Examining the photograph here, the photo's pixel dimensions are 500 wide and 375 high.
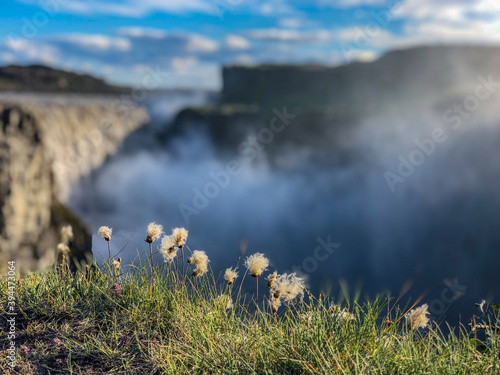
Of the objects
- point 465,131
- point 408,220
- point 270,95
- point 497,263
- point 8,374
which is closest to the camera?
point 8,374

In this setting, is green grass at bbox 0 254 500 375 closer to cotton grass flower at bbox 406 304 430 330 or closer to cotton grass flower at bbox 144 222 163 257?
cotton grass flower at bbox 406 304 430 330

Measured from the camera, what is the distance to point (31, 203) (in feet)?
35.7

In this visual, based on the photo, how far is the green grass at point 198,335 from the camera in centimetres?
271

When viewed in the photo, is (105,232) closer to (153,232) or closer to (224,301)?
(153,232)

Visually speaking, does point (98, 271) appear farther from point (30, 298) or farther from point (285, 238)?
point (285, 238)

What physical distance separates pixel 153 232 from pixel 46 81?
24.8m

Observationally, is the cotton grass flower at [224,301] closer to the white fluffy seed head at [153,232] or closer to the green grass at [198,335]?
the green grass at [198,335]

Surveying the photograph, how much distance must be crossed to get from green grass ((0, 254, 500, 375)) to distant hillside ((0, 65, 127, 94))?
21999 millimetres

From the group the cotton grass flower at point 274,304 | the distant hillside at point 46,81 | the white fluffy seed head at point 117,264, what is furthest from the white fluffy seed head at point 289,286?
the distant hillside at point 46,81

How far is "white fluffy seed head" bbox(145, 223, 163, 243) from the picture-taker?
318cm

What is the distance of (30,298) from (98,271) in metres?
0.58

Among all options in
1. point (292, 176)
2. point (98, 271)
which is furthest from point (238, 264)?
point (292, 176)

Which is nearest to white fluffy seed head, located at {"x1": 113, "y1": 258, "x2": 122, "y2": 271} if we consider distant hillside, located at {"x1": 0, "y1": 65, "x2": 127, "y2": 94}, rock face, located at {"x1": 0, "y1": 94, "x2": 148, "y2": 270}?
rock face, located at {"x1": 0, "y1": 94, "x2": 148, "y2": 270}

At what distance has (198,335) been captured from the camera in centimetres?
311
